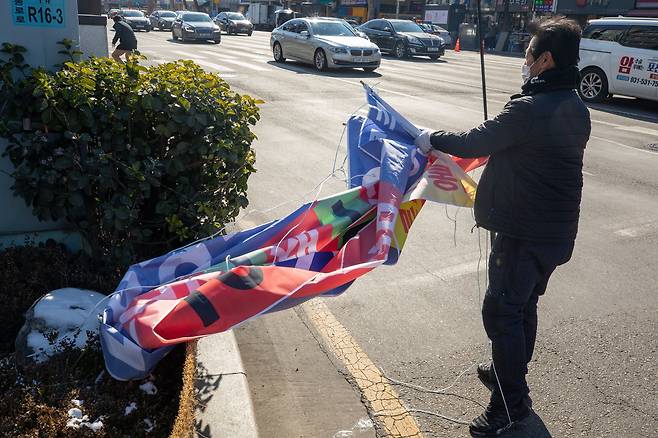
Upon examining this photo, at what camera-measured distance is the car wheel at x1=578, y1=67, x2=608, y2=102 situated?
1465 centimetres

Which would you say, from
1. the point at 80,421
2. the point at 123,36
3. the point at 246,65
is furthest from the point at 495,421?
the point at 246,65

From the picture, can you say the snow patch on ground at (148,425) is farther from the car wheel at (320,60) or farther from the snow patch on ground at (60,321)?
the car wheel at (320,60)

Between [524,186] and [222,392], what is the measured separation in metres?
1.89

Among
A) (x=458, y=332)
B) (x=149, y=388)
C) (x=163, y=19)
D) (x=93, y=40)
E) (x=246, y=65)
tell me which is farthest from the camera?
(x=163, y=19)

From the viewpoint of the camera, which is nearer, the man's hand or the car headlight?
the man's hand

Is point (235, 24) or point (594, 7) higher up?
point (594, 7)

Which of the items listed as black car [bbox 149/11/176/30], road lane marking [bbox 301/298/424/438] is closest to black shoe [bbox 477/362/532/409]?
road lane marking [bbox 301/298/424/438]

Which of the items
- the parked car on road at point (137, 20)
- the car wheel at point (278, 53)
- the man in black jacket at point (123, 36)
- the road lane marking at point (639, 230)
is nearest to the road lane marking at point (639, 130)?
the road lane marking at point (639, 230)

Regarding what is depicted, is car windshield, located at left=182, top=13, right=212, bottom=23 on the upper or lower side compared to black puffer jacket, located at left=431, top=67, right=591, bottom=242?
upper

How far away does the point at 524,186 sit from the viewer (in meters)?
2.90

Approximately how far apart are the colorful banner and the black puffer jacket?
0.26 m

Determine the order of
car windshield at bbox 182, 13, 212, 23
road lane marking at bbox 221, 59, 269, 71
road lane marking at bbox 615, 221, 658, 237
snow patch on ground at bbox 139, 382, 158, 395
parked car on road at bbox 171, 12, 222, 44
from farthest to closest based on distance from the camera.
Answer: car windshield at bbox 182, 13, 212, 23
parked car on road at bbox 171, 12, 222, 44
road lane marking at bbox 221, 59, 269, 71
road lane marking at bbox 615, 221, 658, 237
snow patch on ground at bbox 139, 382, 158, 395

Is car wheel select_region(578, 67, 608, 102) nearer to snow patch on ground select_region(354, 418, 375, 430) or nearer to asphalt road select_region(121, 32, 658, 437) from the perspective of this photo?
asphalt road select_region(121, 32, 658, 437)

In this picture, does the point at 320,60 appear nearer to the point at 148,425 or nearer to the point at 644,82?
the point at 644,82
